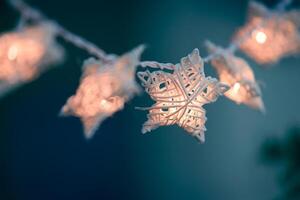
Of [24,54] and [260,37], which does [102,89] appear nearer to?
[24,54]

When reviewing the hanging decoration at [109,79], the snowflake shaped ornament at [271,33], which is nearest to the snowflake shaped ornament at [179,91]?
the hanging decoration at [109,79]

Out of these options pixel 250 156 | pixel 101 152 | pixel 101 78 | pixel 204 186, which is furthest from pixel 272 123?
pixel 101 78

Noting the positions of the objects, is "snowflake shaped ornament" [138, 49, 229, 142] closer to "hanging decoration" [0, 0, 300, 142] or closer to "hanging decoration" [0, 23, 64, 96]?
"hanging decoration" [0, 0, 300, 142]

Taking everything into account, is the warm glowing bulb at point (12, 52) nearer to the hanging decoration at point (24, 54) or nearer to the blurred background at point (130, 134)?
the hanging decoration at point (24, 54)

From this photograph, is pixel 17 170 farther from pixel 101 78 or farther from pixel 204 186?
pixel 204 186

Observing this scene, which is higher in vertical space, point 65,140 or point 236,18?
point 236,18

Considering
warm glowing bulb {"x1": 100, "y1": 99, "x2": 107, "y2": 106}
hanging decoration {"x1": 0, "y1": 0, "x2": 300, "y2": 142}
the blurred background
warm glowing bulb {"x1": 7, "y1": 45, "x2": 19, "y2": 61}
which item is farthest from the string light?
warm glowing bulb {"x1": 7, "y1": 45, "x2": 19, "y2": 61}
